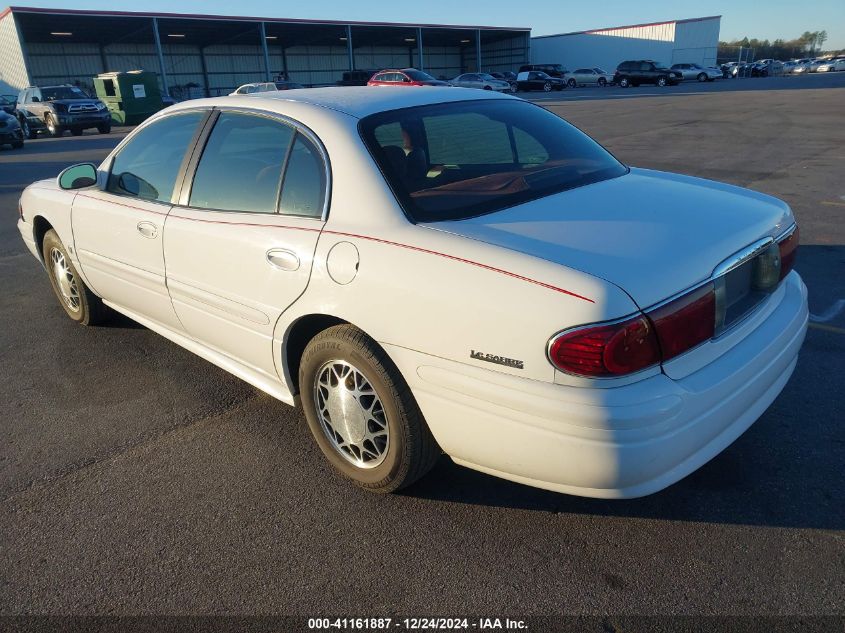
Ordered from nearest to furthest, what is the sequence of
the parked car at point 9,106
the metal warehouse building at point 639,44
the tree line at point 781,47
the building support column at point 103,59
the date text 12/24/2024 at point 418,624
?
the date text 12/24/2024 at point 418,624
the parked car at point 9,106
the building support column at point 103,59
the metal warehouse building at point 639,44
the tree line at point 781,47

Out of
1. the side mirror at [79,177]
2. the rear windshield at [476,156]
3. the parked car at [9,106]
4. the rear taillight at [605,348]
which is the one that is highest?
the rear windshield at [476,156]

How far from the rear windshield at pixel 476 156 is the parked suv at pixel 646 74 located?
1945 inches

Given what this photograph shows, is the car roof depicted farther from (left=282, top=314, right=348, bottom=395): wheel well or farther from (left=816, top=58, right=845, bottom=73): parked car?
(left=816, top=58, right=845, bottom=73): parked car

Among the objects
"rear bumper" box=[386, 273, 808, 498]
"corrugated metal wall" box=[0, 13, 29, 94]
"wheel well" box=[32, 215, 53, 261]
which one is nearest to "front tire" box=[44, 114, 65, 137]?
"corrugated metal wall" box=[0, 13, 29, 94]

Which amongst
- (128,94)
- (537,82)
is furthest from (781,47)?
(128,94)

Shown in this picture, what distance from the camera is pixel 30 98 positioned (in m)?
24.5

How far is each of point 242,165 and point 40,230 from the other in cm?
268

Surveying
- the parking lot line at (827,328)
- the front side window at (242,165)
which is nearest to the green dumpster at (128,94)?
the front side window at (242,165)

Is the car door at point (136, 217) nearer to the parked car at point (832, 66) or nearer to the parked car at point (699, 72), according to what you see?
the parked car at point (699, 72)

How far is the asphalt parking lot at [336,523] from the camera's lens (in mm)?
2287

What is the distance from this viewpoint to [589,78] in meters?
53.6

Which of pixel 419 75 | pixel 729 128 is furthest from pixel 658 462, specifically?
pixel 419 75

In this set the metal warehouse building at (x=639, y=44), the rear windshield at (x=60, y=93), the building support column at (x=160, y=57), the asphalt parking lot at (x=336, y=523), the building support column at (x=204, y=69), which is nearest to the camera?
the asphalt parking lot at (x=336, y=523)

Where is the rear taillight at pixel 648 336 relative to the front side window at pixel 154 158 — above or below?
below
